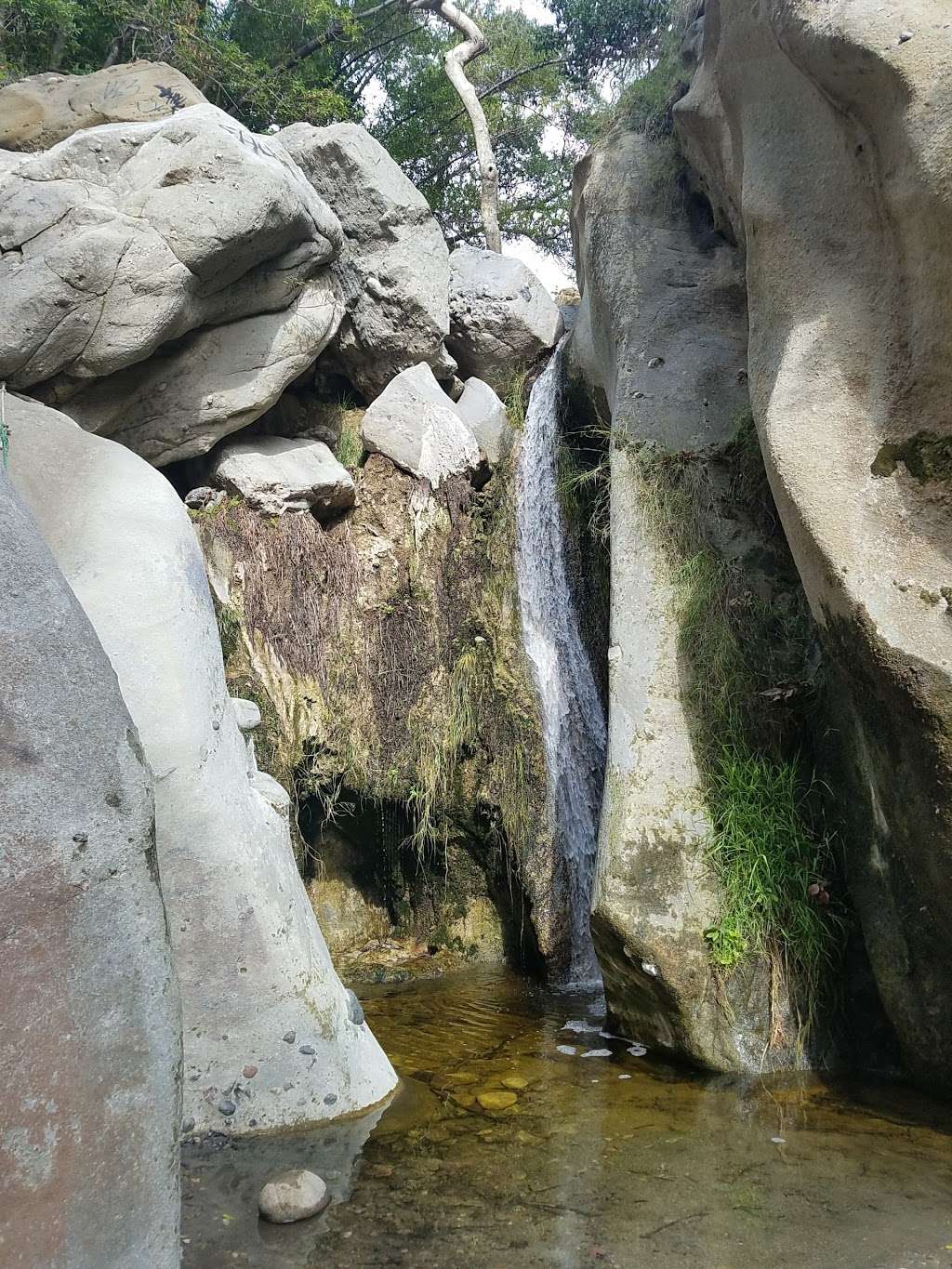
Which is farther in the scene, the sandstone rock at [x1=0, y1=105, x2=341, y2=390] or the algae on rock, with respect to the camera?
the algae on rock

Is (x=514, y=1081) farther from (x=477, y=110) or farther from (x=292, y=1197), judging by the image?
(x=477, y=110)

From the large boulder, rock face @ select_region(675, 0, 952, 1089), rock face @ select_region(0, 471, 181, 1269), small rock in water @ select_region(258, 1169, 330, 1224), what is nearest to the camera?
rock face @ select_region(0, 471, 181, 1269)

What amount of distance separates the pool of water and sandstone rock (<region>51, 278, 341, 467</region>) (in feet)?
15.0

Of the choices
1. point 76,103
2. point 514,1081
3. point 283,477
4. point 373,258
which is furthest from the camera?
point 373,258

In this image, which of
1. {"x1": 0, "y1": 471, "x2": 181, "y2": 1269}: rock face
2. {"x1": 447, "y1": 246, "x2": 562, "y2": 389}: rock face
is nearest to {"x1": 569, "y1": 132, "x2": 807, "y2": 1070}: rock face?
{"x1": 447, "y1": 246, "x2": 562, "y2": 389}: rock face

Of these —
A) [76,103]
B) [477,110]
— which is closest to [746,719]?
[76,103]

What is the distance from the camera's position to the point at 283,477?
7.51 m

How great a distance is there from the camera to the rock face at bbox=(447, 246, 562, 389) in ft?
30.0

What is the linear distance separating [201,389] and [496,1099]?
5191 mm

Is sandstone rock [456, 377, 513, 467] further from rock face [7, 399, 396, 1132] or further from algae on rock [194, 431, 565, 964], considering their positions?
rock face [7, 399, 396, 1132]

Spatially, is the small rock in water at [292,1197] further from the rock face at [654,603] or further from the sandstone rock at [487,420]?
the sandstone rock at [487,420]

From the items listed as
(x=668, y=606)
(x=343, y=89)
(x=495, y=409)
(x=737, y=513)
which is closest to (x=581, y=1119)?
(x=668, y=606)

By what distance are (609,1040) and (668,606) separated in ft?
7.46

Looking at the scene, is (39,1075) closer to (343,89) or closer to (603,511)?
(603,511)
